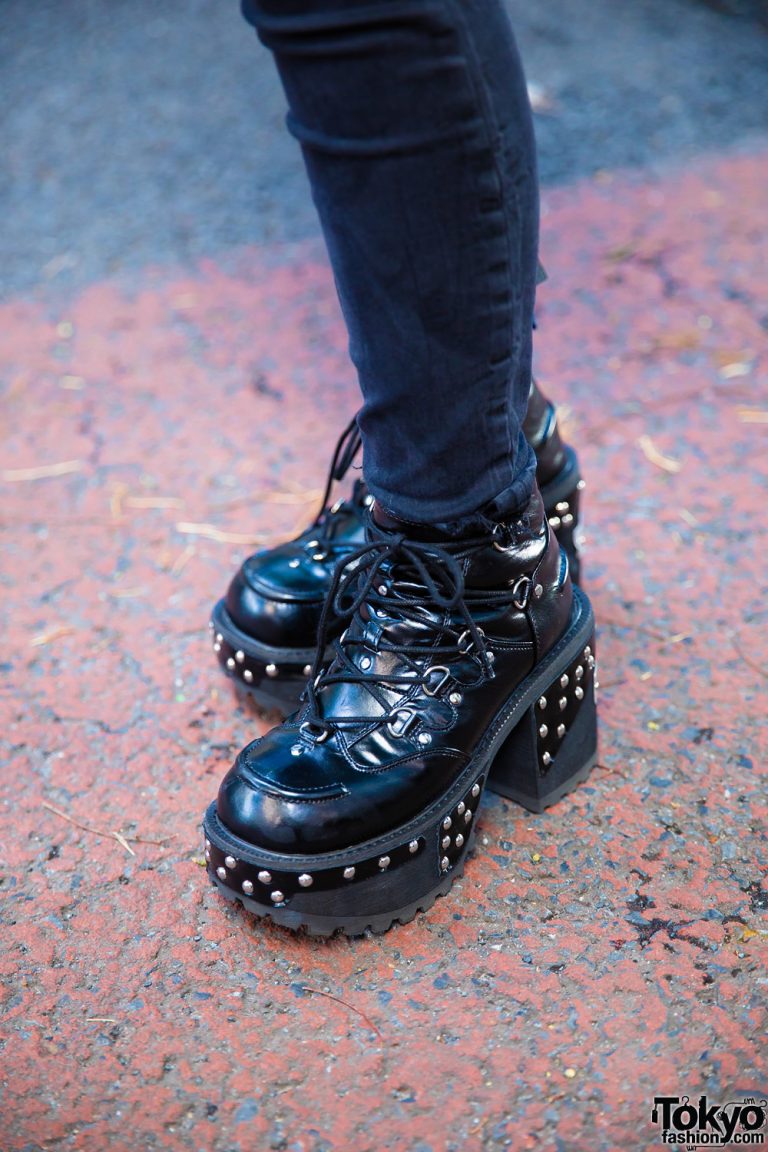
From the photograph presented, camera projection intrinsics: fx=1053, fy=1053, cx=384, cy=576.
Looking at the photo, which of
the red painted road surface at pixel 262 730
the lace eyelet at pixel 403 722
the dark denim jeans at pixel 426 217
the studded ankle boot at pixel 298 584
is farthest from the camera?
the studded ankle boot at pixel 298 584

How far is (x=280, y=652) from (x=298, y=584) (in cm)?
8

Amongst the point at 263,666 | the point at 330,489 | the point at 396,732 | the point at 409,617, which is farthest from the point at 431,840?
the point at 330,489

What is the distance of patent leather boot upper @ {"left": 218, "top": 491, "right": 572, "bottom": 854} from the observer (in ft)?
3.20

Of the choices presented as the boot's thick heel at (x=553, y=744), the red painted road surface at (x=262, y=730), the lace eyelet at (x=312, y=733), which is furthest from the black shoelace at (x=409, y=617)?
the red painted road surface at (x=262, y=730)

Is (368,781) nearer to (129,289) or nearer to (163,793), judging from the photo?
(163,793)

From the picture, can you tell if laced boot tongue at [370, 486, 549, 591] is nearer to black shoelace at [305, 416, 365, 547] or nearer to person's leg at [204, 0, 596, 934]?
person's leg at [204, 0, 596, 934]

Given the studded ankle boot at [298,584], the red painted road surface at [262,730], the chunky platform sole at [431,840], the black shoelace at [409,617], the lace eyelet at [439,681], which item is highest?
the black shoelace at [409,617]

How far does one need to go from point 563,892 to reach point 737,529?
2.45 ft

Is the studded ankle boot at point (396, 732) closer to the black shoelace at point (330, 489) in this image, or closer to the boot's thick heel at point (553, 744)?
the boot's thick heel at point (553, 744)

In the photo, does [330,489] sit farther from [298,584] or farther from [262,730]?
[262,730]

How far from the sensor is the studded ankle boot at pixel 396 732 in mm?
976

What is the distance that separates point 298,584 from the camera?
1229 mm

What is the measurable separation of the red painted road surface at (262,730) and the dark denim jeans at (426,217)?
0.43 meters

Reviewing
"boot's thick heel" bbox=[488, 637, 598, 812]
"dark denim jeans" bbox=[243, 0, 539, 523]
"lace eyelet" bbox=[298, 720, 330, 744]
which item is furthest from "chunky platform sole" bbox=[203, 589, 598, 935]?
"dark denim jeans" bbox=[243, 0, 539, 523]
